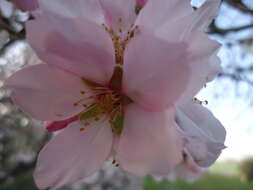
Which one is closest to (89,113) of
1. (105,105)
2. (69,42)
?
(105,105)

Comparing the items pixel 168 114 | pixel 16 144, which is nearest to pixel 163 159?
pixel 168 114

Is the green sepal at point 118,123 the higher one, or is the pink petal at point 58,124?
the green sepal at point 118,123

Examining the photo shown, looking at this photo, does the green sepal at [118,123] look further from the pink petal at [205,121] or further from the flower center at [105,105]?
the pink petal at [205,121]

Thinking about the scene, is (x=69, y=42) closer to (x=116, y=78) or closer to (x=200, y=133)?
(x=116, y=78)

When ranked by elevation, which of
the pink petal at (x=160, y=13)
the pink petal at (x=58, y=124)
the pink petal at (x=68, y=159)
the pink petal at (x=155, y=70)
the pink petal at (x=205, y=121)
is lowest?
the pink petal at (x=68, y=159)

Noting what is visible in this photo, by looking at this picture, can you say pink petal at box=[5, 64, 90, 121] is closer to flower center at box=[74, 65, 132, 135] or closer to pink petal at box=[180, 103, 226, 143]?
flower center at box=[74, 65, 132, 135]

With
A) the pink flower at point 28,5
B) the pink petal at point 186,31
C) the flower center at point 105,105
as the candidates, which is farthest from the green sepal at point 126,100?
the pink flower at point 28,5

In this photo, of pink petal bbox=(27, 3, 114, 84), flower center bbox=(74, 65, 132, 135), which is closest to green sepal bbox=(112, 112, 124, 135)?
flower center bbox=(74, 65, 132, 135)
